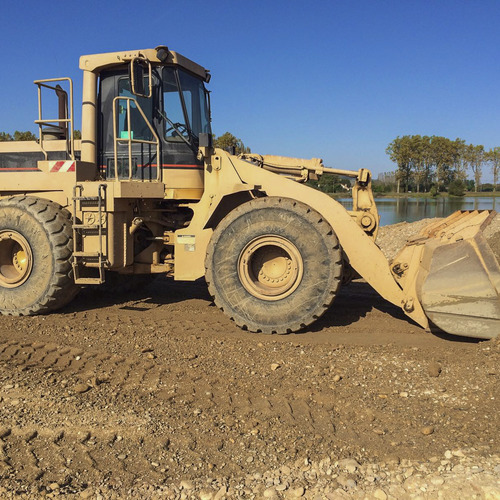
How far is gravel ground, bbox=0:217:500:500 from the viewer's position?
2688mm

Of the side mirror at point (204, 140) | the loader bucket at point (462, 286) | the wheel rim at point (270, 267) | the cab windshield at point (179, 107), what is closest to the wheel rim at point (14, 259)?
the cab windshield at point (179, 107)

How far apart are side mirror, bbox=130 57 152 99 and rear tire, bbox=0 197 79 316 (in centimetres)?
182

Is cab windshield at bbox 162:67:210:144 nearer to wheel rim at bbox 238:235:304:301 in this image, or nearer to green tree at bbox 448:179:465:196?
wheel rim at bbox 238:235:304:301

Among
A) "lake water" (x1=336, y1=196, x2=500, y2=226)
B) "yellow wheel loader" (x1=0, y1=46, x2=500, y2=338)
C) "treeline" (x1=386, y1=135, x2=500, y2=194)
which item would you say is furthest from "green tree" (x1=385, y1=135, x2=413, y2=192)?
"yellow wheel loader" (x1=0, y1=46, x2=500, y2=338)

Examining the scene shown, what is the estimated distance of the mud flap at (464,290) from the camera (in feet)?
14.7

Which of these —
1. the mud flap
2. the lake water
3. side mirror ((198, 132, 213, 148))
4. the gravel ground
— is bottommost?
the gravel ground

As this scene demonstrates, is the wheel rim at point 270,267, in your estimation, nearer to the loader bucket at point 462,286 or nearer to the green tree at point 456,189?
the loader bucket at point 462,286

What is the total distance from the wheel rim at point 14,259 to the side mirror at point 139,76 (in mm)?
2372

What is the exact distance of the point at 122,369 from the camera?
4320mm

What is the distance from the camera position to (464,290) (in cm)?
454

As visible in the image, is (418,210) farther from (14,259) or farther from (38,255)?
(38,255)

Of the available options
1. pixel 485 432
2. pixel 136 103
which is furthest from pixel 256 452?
pixel 136 103

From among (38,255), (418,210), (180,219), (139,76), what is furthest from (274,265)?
Result: (418,210)

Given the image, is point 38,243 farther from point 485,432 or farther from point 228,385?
point 485,432
